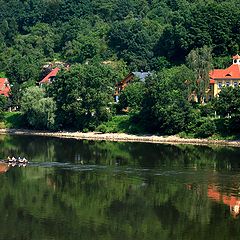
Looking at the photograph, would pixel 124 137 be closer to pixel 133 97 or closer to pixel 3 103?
pixel 133 97

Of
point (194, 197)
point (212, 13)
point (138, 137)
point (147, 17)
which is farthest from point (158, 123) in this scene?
point (147, 17)

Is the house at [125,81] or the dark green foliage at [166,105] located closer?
the dark green foliage at [166,105]

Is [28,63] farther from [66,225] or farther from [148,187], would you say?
[66,225]

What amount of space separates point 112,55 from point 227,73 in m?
35.1

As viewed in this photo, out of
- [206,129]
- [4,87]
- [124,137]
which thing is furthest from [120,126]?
[4,87]

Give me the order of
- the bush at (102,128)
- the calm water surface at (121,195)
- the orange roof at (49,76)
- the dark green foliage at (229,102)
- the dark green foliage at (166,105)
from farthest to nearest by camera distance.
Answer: the orange roof at (49,76) < the bush at (102,128) < the dark green foliage at (166,105) < the dark green foliage at (229,102) < the calm water surface at (121,195)

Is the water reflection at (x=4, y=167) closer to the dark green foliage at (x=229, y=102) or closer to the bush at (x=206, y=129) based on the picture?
the bush at (x=206, y=129)

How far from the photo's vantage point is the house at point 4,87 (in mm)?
105363

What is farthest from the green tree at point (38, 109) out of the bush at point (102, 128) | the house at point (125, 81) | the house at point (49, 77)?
the house at point (49, 77)

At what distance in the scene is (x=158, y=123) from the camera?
80.3m

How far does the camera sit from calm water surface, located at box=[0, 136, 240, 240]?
3653 centimetres

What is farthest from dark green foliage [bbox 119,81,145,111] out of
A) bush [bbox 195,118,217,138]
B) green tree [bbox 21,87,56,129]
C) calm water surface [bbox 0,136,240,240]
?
calm water surface [bbox 0,136,240,240]

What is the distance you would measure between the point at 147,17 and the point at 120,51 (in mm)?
16581

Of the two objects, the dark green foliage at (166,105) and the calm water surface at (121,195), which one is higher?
the dark green foliage at (166,105)
